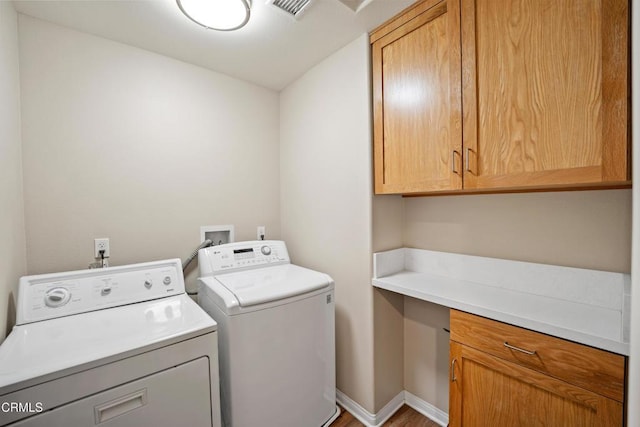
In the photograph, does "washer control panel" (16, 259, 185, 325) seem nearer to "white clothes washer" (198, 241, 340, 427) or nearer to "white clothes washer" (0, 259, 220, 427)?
"white clothes washer" (0, 259, 220, 427)

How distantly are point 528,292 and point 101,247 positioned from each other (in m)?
2.30

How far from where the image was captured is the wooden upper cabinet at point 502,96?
873 millimetres

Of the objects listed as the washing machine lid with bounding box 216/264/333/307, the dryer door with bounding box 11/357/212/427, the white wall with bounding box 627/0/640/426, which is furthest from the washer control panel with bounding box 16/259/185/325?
the white wall with bounding box 627/0/640/426

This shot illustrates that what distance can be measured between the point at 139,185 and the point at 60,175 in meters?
0.36

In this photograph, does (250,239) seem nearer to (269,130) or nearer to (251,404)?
(269,130)

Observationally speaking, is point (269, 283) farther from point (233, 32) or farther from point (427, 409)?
point (233, 32)

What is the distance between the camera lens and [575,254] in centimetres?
118

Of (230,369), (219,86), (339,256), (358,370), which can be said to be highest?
(219,86)

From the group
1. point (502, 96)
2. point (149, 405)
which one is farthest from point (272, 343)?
point (502, 96)

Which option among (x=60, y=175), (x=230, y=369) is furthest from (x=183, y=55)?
(x=230, y=369)

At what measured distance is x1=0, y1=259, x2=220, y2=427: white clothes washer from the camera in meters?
0.83

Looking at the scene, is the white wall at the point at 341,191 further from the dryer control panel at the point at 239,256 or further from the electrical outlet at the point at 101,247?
the electrical outlet at the point at 101,247

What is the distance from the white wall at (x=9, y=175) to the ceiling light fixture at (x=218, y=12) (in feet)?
2.50

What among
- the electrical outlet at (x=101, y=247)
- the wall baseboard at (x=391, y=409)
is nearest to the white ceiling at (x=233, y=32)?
the electrical outlet at (x=101, y=247)
